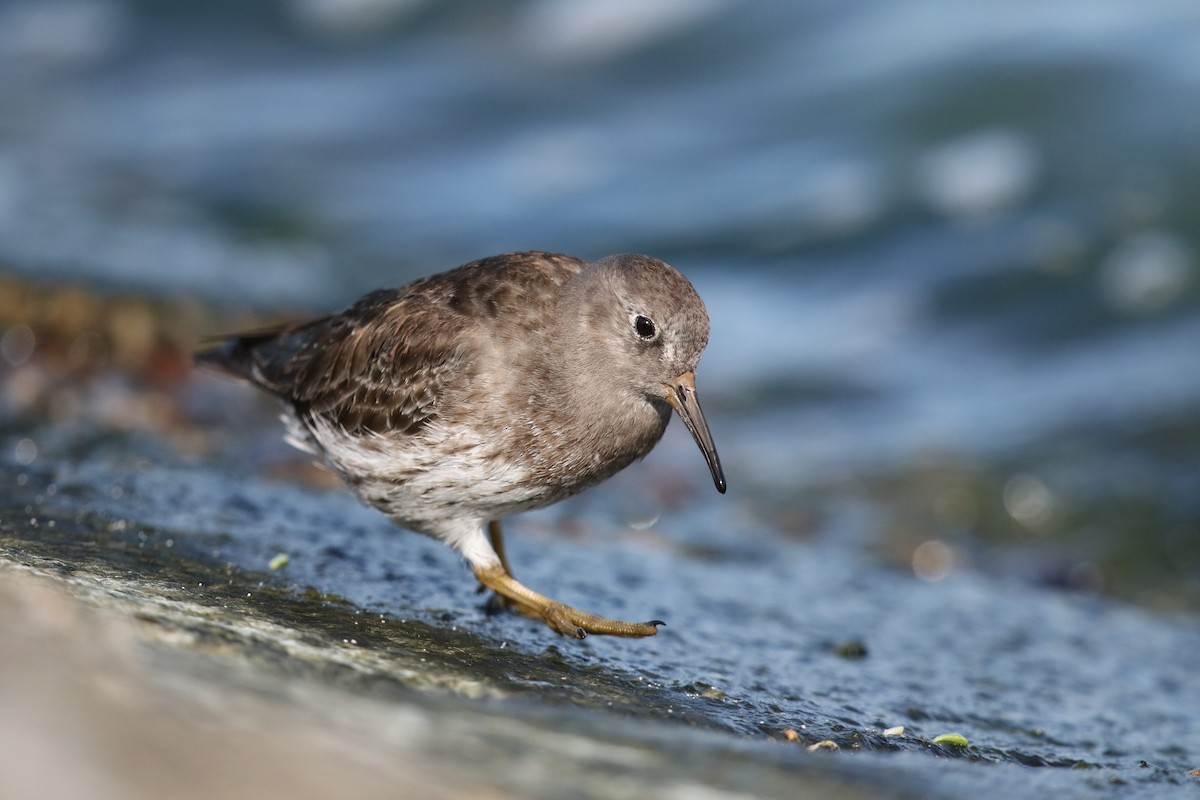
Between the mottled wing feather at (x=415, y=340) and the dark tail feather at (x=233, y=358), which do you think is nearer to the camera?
the mottled wing feather at (x=415, y=340)

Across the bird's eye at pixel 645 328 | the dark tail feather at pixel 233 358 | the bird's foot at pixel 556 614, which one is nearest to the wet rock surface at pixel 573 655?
the bird's foot at pixel 556 614

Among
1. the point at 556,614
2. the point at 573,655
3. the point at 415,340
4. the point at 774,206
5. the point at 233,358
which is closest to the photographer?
the point at 573,655

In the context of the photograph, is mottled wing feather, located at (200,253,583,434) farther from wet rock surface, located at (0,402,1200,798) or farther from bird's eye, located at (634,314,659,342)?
wet rock surface, located at (0,402,1200,798)

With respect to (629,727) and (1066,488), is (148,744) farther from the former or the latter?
(1066,488)

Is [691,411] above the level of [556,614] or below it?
above

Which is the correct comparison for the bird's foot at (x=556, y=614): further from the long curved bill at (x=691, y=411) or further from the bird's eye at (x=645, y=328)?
the bird's eye at (x=645, y=328)

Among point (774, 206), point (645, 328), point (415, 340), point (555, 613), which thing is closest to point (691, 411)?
A: point (645, 328)

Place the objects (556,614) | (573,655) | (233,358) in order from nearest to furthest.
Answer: (573,655) < (556,614) < (233,358)

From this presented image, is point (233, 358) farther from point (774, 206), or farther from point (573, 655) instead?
point (774, 206)
